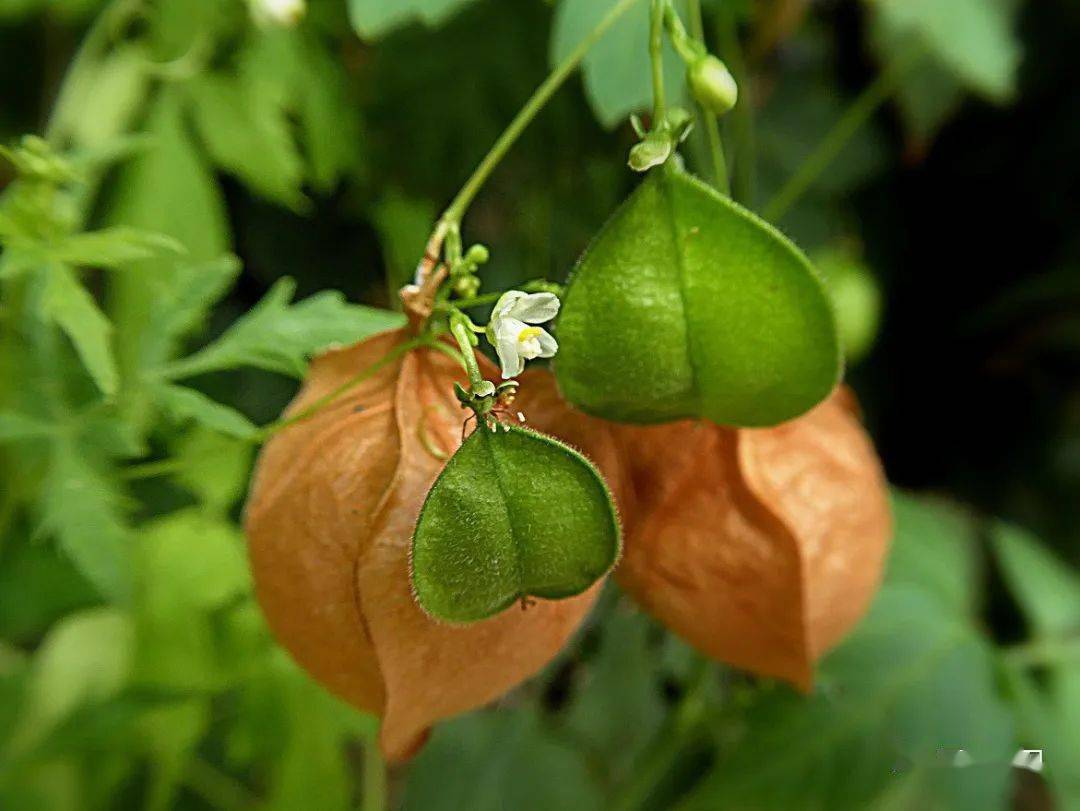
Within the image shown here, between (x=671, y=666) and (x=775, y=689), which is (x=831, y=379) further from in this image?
(x=671, y=666)

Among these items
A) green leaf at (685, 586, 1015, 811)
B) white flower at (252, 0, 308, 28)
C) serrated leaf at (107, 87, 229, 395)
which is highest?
white flower at (252, 0, 308, 28)

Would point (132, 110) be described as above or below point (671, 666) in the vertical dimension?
above

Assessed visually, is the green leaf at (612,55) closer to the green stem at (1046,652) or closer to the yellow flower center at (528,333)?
the yellow flower center at (528,333)

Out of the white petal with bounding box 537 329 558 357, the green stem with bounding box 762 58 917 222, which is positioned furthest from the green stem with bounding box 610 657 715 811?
the white petal with bounding box 537 329 558 357

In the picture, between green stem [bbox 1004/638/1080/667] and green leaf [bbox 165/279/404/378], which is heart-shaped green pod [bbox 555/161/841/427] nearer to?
green leaf [bbox 165/279/404/378]

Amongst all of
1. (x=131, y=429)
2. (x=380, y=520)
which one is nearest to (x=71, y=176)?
(x=131, y=429)

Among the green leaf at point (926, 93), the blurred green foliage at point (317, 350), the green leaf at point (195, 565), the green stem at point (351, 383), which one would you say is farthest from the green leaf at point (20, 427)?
the green leaf at point (926, 93)

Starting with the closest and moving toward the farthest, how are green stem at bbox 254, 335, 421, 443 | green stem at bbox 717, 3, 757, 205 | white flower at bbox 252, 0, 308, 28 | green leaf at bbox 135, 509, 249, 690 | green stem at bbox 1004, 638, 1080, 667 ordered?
green stem at bbox 254, 335, 421, 443
white flower at bbox 252, 0, 308, 28
green leaf at bbox 135, 509, 249, 690
green stem at bbox 717, 3, 757, 205
green stem at bbox 1004, 638, 1080, 667

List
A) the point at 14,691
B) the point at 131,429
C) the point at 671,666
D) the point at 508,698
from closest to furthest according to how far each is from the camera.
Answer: the point at 131,429
the point at 14,691
the point at 671,666
the point at 508,698
